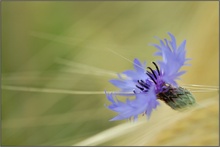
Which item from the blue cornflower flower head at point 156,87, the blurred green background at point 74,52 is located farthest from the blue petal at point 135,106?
the blurred green background at point 74,52

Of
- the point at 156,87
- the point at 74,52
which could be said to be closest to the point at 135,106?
the point at 156,87

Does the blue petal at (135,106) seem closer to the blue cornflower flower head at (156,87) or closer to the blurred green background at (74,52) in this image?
the blue cornflower flower head at (156,87)

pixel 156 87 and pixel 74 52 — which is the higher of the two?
pixel 74 52

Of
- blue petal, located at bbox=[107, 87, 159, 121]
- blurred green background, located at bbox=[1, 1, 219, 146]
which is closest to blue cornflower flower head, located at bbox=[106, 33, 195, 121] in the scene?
blue petal, located at bbox=[107, 87, 159, 121]

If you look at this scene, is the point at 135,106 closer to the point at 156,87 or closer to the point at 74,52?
the point at 156,87

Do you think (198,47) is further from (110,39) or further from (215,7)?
(110,39)

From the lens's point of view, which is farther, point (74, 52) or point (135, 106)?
point (74, 52)
